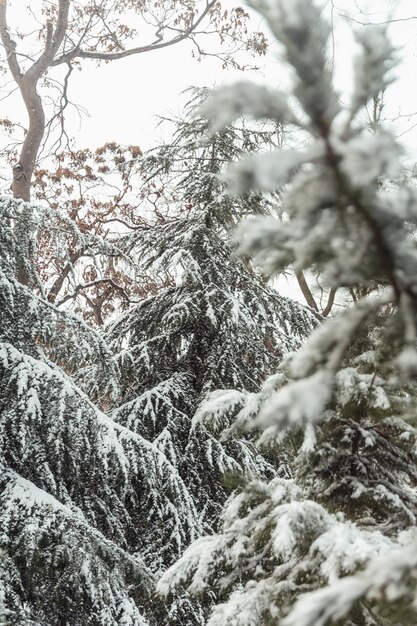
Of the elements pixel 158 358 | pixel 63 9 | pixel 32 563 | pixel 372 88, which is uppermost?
pixel 63 9

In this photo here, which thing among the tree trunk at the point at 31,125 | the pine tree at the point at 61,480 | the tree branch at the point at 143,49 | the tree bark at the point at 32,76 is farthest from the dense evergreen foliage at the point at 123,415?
the tree branch at the point at 143,49

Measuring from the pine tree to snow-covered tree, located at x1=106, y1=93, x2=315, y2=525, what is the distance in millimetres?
558

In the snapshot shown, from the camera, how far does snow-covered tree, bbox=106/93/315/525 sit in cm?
462

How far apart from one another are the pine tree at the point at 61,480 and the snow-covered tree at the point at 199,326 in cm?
56

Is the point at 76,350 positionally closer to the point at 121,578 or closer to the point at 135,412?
the point at 135,412

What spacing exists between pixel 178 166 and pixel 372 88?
480 centimetres

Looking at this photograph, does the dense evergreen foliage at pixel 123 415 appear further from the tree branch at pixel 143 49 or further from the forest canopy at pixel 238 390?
the tree branch at pixel 143 49

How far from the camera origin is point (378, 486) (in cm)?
248

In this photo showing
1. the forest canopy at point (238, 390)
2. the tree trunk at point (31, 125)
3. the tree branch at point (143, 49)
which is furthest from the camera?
the tree branch at point (143, 49)

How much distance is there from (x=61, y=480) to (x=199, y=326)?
1956mm

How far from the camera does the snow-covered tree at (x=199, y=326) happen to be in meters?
4.62

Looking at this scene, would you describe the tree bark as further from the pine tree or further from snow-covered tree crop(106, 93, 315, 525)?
the pine tree

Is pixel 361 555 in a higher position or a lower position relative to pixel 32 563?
lower

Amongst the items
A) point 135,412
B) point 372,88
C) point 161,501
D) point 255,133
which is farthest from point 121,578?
point 255,133
